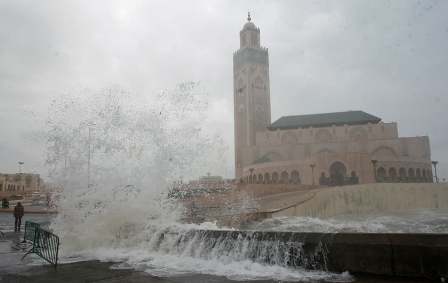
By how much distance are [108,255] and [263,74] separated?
235 feet

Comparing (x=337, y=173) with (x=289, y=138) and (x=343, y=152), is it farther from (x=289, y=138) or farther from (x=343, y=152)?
(x=289, y=138)

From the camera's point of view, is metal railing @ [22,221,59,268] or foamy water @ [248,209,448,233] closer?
metal railing @ [22,221,59,268]

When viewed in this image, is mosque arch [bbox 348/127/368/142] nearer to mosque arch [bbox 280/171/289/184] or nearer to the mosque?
the mosque

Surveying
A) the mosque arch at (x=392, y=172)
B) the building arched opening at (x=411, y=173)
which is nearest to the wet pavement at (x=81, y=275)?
the mosque arch at (x=392, y=172)

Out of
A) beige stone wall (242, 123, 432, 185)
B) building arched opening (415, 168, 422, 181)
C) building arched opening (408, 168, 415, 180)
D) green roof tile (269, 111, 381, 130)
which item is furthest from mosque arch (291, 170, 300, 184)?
building arched opening (415, 168, 422, 181)

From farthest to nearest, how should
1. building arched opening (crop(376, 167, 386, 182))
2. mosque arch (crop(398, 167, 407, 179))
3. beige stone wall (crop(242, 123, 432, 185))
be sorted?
mosque arch (crop(398, 167, 407, 179))
building arched opening (crop(376, 167, 386, 182))
beige stone wall (crop(242, 123, 432, 185))

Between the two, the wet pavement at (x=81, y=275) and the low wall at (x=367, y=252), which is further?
the wet pavement at (x=81, y=275)

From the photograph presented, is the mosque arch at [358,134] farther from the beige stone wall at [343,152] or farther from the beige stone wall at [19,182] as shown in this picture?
the beige stone wall at [19,182]

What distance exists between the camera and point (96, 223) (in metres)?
10.6

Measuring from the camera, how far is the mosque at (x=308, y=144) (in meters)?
49.9

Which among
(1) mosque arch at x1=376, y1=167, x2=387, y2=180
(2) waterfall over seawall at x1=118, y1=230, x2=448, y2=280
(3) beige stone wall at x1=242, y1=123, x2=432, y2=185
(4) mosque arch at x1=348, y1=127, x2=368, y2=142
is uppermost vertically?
(4) mosque arch at x1=348, y1=127, x2=368, y2=142

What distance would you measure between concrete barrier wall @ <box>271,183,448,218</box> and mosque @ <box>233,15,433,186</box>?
40.2 feet

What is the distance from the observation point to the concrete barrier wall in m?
30.0

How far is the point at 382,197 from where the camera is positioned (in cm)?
3059
